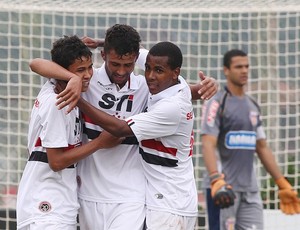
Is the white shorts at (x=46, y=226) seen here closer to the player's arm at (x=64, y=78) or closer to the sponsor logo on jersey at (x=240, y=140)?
the player's arm at (x=64, y=78)

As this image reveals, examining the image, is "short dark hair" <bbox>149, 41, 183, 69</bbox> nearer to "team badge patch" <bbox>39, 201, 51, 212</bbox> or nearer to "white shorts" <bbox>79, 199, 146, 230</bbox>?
"white shorts" <bbox>79, 199, 146, 230</bbox>

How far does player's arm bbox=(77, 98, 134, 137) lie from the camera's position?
639 centimetres

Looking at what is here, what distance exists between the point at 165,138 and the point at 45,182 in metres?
0.74

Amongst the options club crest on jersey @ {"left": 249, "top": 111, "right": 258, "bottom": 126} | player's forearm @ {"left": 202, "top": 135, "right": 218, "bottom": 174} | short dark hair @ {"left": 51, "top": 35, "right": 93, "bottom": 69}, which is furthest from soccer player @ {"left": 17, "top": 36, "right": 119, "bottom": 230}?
club crest on jersey @ {"left": 249, "top": 111, "right": 258, "bottom": 126}

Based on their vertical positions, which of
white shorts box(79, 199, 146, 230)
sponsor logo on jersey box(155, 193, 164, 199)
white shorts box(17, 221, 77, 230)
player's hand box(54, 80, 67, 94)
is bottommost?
white shorts box(17, 221, 77, 230)

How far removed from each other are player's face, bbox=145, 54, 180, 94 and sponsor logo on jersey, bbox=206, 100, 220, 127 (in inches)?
104

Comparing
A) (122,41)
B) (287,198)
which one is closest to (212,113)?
(287,198)

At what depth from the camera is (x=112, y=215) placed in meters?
6.68

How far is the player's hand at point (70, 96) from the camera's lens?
6203mm

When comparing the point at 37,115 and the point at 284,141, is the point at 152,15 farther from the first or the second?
the point at 37,115

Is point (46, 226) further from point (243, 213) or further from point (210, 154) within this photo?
point (243, 213)

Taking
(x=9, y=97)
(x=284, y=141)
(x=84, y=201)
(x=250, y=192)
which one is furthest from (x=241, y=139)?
(x=84, y=201)

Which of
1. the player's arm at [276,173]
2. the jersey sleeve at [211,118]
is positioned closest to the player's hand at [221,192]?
the jersey sleeve at [211,118]

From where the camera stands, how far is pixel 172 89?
21.9 feet
